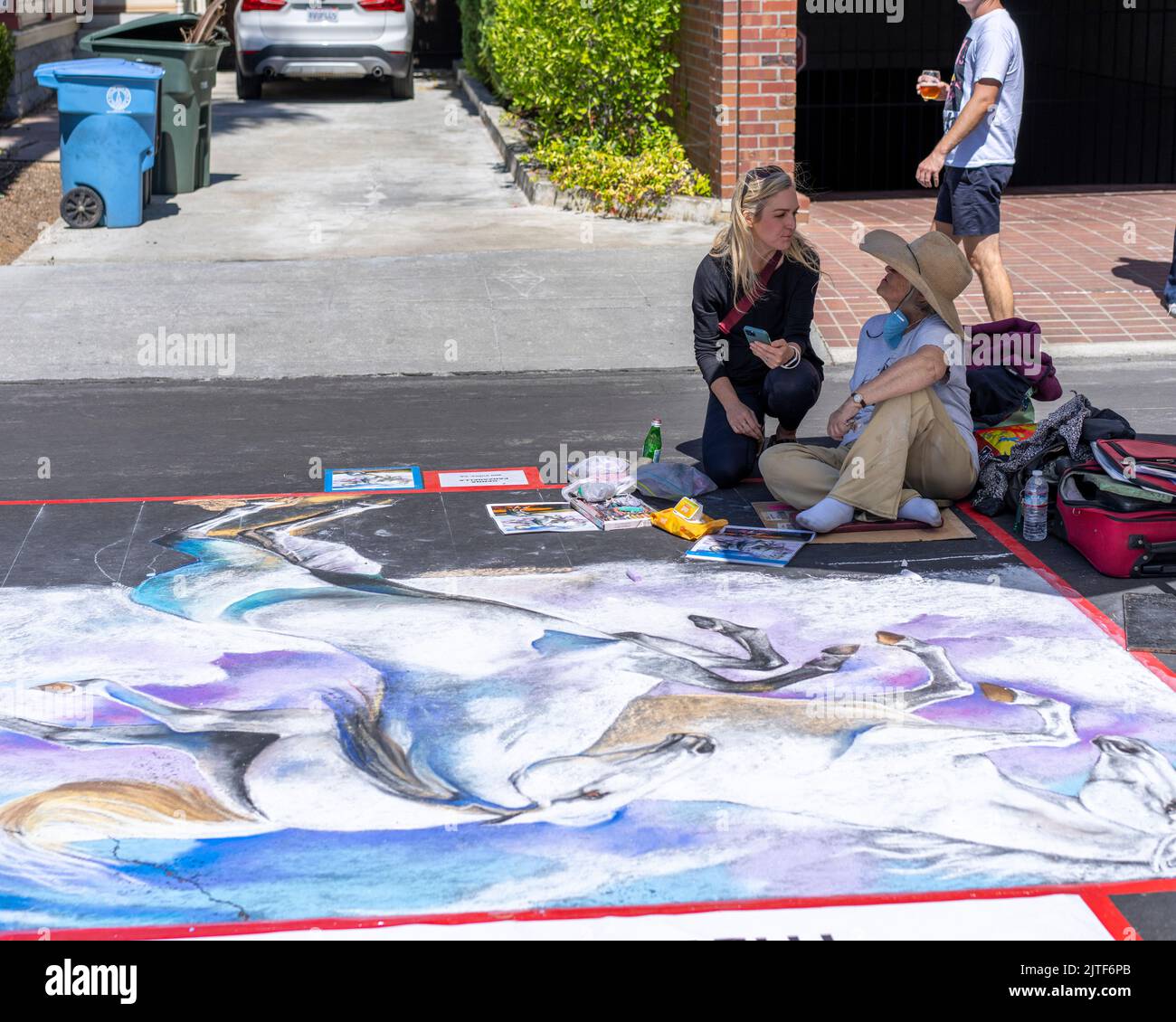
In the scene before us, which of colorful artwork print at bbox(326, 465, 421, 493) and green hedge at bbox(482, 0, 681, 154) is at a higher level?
green hedge at bbox(482, 0, 681, 154)

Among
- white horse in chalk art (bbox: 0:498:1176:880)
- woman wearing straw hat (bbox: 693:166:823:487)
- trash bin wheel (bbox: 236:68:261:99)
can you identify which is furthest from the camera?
trash bin wheel (bbox: 236:68:261:99)

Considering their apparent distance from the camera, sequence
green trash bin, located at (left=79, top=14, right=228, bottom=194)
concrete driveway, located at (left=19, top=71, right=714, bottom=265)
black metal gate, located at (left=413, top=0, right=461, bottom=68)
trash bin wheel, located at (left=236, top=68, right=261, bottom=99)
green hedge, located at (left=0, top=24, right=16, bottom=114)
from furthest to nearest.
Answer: black metal gate, located at (left=413, top=0, right=461, bottom=68) → trash bin wheel, located at (left=236, top=68, right=261, bottom=99) → green hedge, located at (left=0, top=24, right=16, bottom=114) → green trash bin, located at (left=79, top=14, right=228, bottom=194) → concrete driveway, located at (left=19, top=71, right=714, bottom=265)

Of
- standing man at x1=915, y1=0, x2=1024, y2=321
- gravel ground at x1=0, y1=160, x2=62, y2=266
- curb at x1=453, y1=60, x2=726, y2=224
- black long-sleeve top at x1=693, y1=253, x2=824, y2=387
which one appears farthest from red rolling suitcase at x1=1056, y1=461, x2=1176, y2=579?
gravel ground at x1=0, y1=160, x2=62, y2=266

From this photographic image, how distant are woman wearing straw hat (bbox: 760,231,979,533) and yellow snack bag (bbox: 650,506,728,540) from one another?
1.03 feet

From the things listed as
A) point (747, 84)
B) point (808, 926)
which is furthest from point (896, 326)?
point (747, 84)

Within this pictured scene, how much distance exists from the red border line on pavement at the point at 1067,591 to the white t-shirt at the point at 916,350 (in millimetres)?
250

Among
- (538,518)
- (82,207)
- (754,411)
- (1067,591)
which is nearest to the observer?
(1067,591)

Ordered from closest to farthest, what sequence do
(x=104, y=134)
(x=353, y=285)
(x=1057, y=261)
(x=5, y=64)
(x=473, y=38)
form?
1. (x=353, y=285)
2. (x=1057, y=261)
3. (x=104, y=134)
4. (x=5, y=64)
5. (x=473, y=38)

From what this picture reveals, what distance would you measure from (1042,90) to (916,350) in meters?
15.8

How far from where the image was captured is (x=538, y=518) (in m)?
6.74

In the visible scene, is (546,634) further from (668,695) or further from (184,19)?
(184,19)

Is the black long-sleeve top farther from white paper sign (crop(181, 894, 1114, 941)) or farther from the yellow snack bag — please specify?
white paper sign (crop(181, 894, 1114, 941))

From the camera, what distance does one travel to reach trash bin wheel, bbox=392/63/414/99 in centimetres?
1969

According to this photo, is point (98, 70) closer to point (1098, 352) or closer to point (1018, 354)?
point (1098, 352)
